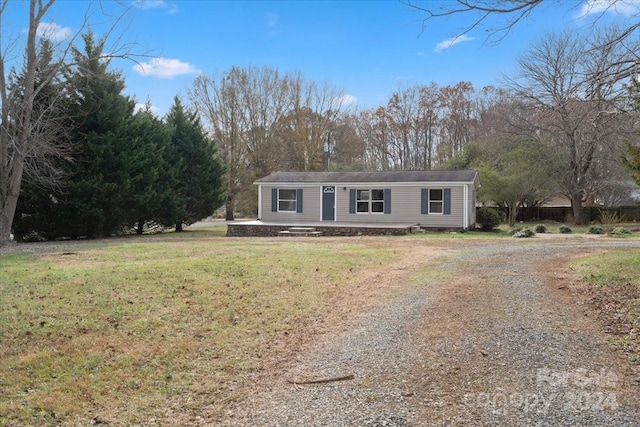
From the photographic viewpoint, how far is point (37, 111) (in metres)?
17.0

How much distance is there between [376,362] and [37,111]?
668 inches

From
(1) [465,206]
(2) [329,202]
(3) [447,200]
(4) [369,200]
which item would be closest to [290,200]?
(2) [329,202]

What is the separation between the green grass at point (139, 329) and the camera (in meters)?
3.98

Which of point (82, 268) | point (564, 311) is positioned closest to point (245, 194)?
point (82, 268)

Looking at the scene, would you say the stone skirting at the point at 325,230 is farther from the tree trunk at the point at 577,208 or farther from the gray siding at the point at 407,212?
the tree trunk at the point at 577,208

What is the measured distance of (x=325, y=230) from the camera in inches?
787

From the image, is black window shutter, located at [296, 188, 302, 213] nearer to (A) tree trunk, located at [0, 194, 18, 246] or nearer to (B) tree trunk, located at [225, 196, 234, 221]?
(A) tree trunk, located at [0, 194, 18, 246]

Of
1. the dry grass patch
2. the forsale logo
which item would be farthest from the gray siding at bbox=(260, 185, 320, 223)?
the forsale logo

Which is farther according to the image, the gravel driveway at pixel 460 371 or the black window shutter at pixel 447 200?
the black window shutter at pixel 447 200

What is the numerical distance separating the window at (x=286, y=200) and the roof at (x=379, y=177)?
1.91ft

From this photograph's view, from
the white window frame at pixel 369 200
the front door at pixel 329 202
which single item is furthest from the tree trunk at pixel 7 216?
the white window frame at pixel 369 200

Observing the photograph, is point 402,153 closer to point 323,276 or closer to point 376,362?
point 323,276

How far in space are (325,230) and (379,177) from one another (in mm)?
4467

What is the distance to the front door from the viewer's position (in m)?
22.8
